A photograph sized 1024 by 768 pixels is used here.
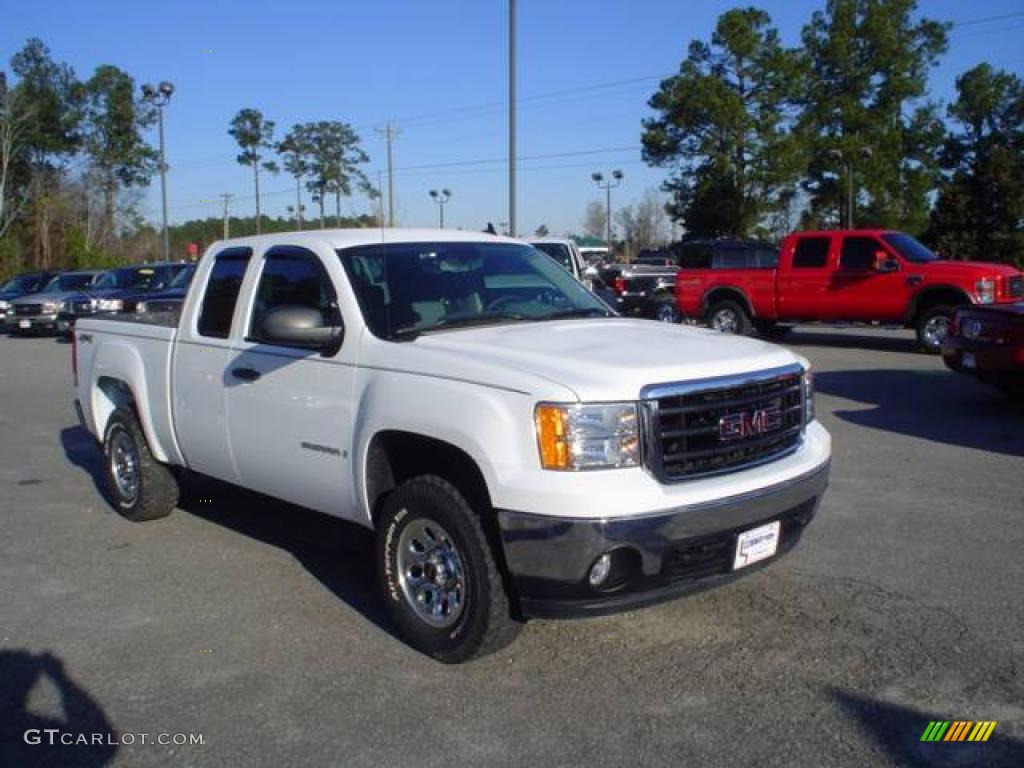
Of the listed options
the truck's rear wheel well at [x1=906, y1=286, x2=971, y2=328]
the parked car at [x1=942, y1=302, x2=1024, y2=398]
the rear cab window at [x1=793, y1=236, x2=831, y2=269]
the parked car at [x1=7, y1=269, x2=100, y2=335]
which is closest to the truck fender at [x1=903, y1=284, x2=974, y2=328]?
the truck's rear wheel well at [x1=906, y1=286, x2=971, y2=328]

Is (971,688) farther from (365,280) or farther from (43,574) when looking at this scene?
(43,574)

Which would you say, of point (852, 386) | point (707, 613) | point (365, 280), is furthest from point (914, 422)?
point (365, 280)

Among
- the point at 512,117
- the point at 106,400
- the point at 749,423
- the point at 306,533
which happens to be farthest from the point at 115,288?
the point at 749,423

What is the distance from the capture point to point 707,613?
15.2 ft

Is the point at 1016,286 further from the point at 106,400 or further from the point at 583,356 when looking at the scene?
the point at 106,400

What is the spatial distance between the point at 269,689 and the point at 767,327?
15390 millimetres

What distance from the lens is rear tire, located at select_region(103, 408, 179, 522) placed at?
252 inches

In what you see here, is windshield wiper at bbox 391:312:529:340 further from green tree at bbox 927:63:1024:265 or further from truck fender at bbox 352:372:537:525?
green tree at bbox 927:63:1024:265

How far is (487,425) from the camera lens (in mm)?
3770

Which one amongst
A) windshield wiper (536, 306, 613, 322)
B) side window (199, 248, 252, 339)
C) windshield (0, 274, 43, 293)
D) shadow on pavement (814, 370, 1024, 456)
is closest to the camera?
windshield wiper (536, 306, 613, 322)

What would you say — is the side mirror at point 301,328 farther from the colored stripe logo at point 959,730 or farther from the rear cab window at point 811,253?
the rear cab window at point 811,253

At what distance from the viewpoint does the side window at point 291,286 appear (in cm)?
488

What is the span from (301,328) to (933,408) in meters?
8.06

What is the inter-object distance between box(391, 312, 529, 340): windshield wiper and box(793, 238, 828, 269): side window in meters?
12.9
